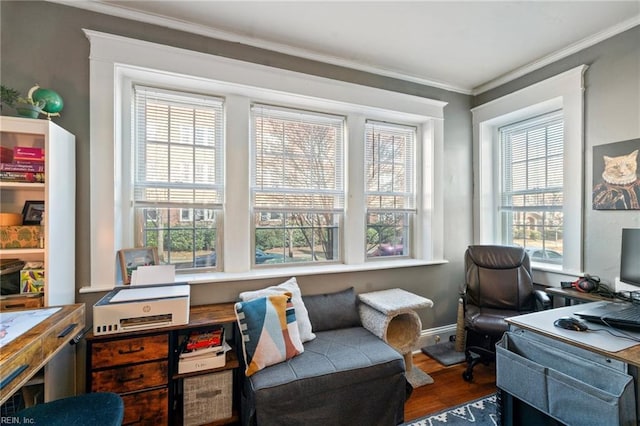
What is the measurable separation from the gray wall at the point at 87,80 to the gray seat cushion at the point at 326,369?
647 millimetres

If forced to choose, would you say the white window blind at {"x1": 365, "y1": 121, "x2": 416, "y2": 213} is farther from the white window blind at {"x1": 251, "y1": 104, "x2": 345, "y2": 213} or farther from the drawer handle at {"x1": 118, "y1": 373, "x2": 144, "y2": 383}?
the drawer handle at {"x1": 118, "y1": 373, "x2": 144, "y2": 383}

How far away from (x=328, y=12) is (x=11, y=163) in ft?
7.03

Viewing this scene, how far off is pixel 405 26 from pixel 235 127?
1.52m

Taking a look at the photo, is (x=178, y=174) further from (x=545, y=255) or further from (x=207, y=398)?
(x=545, y=255)

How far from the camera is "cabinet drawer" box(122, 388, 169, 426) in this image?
1.64 meters

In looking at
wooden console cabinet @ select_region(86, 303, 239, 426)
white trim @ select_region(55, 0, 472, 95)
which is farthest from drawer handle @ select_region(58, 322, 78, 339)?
white trim @ select_region(55, 0, 472, 95)

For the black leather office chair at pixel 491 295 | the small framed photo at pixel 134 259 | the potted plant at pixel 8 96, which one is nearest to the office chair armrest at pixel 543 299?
the black leather office chair at pixel 491 295

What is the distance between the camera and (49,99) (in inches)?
68.5

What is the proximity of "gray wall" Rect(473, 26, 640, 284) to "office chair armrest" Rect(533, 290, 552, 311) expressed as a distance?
403 mm

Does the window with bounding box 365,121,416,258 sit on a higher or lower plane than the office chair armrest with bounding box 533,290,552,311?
higher

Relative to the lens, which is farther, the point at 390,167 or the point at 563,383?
the point at 390,167

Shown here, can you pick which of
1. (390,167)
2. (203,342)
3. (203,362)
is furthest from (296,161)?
(203,362)

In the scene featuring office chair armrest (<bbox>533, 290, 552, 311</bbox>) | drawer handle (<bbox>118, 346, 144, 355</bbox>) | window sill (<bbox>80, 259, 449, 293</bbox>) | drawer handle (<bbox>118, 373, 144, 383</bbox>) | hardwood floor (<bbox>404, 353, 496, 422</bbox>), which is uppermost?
window sill (<bbox>80, 259, 449, 293</bbox>)

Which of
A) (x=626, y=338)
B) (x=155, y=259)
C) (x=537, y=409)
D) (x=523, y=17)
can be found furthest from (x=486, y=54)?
(x=155, y=259)
